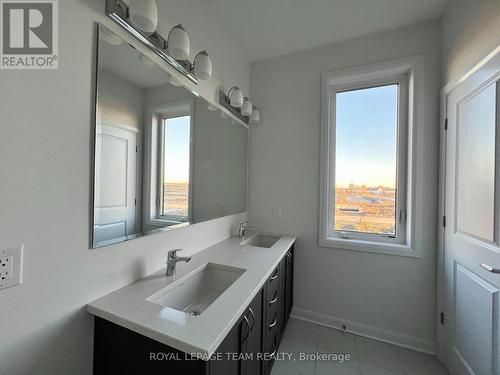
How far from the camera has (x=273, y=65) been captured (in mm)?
2311

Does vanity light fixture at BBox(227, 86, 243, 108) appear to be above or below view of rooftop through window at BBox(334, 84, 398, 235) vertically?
above

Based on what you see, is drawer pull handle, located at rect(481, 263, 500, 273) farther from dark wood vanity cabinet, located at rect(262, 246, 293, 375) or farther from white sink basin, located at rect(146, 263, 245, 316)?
white sink basin, located at rect(146, 263, 245, 316)

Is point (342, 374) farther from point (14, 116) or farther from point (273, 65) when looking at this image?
point (273, 65)

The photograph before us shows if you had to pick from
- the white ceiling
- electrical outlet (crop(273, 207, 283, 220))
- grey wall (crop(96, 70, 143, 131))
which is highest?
the white ceiling

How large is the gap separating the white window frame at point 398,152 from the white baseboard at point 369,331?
0.69 meters

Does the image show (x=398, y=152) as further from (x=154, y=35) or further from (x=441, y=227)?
(x=154, y=35)

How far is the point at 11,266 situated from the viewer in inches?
26.2

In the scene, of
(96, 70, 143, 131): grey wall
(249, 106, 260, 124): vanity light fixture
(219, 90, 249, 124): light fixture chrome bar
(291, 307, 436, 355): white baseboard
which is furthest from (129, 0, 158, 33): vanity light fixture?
(291, 307, 436, 355): white baseboard

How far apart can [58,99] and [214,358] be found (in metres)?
1.09

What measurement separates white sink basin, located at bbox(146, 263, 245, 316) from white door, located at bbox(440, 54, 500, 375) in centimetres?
143

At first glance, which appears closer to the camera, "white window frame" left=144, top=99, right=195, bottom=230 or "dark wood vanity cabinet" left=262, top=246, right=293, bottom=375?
"white window frame" left=144, top=99, right=195, bottom=230

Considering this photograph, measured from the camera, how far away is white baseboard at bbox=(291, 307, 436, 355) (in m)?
1.77

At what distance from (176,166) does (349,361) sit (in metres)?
1.97

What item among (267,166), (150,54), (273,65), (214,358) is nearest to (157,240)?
(214,358)
